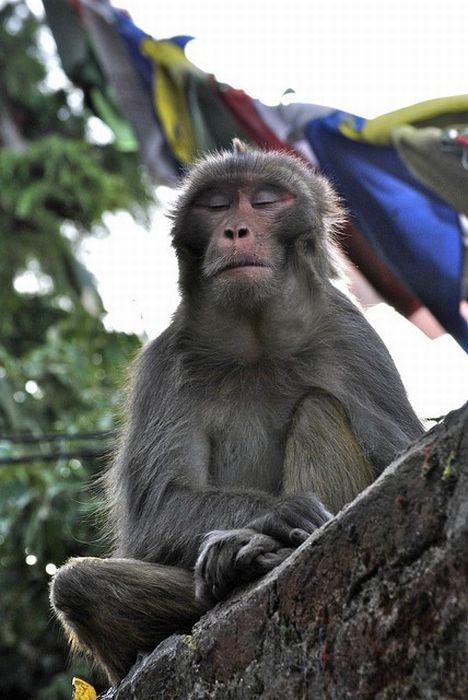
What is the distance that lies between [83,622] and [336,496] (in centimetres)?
93

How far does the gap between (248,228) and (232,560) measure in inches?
51.0

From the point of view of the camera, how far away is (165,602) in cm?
390

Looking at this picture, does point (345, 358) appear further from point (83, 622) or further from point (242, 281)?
point (83, 622)

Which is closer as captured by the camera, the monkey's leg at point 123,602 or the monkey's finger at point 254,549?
the monkey's finger at point 254,549

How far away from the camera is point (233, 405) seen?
14.6 ft

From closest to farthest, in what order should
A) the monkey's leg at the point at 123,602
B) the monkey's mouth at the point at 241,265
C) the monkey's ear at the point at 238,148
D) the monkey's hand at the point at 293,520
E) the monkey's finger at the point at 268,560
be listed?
the monkey's finger at the point at 268,560 < the monkey's hand at the point at 293,520 < the monkey's leg at the point at 123,602 < the monkey's mouth at the point at 241,265 < the monkey's ear at the point at 238,148

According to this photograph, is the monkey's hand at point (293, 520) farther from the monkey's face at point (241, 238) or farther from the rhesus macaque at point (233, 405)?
the monkey's face at point (241, 238)

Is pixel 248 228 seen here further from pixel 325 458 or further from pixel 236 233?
pixel 325 458

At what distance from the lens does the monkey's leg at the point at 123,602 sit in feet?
12.7

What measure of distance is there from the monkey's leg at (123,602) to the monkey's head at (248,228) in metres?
1.05

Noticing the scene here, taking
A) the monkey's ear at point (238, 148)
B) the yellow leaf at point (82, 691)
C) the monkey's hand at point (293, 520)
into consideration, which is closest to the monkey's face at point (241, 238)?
the monkey's ear at point (238, 148)

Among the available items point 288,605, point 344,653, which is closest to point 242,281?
point 288,605

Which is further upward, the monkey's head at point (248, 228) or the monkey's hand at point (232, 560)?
the monkey's head at point (248, 228)

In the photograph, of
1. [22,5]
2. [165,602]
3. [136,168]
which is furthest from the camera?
[22,5]
